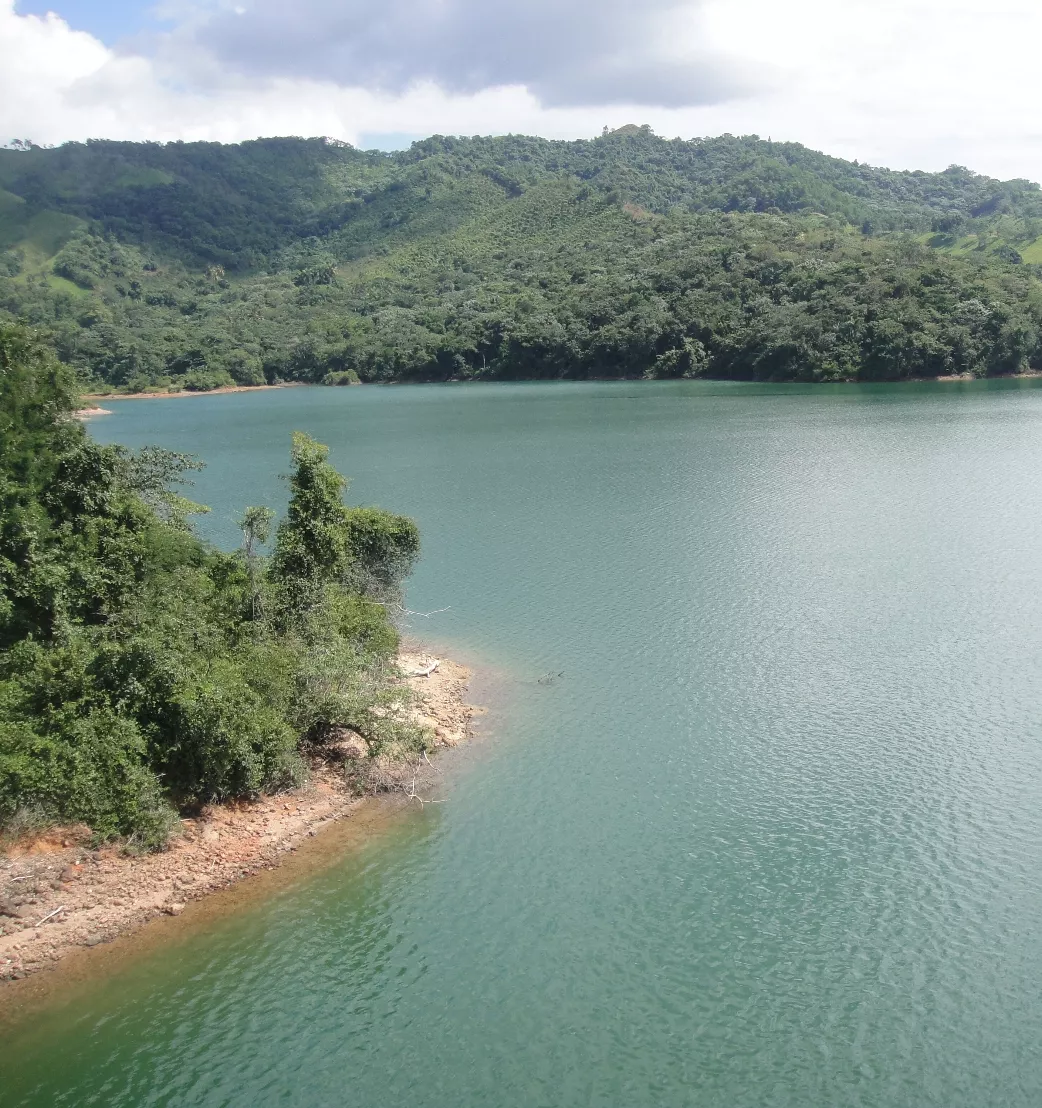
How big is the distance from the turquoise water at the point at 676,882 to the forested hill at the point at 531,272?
192 feet

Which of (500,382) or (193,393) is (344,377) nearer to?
(193,393)

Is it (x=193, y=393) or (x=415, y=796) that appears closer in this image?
(x=415, y=796)

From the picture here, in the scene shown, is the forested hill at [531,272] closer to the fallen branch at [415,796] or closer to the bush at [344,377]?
the bush at [344,377]

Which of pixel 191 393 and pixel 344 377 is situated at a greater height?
pixel 344 377

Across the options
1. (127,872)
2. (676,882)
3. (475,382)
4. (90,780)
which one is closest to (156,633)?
(90,780)

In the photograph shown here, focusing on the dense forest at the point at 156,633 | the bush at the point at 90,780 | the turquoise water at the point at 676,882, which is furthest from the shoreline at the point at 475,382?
the bush at the point at 90,780

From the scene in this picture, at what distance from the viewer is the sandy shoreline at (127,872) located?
13875 mm

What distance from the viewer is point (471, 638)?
25.5m

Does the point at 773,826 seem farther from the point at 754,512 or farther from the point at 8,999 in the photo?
the point at 754,512

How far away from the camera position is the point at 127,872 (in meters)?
15.1

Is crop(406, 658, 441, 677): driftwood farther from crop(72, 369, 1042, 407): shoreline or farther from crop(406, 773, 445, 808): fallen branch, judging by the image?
crop(72, 369, 1042, 407): shoreline

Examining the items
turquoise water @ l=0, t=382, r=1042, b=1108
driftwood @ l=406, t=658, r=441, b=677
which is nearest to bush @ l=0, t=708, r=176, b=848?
turquoise water @ l=0, t=382, r=1042, b=1108

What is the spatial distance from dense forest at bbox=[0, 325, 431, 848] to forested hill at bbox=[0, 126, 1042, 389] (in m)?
71.6

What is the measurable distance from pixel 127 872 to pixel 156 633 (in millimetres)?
4322
